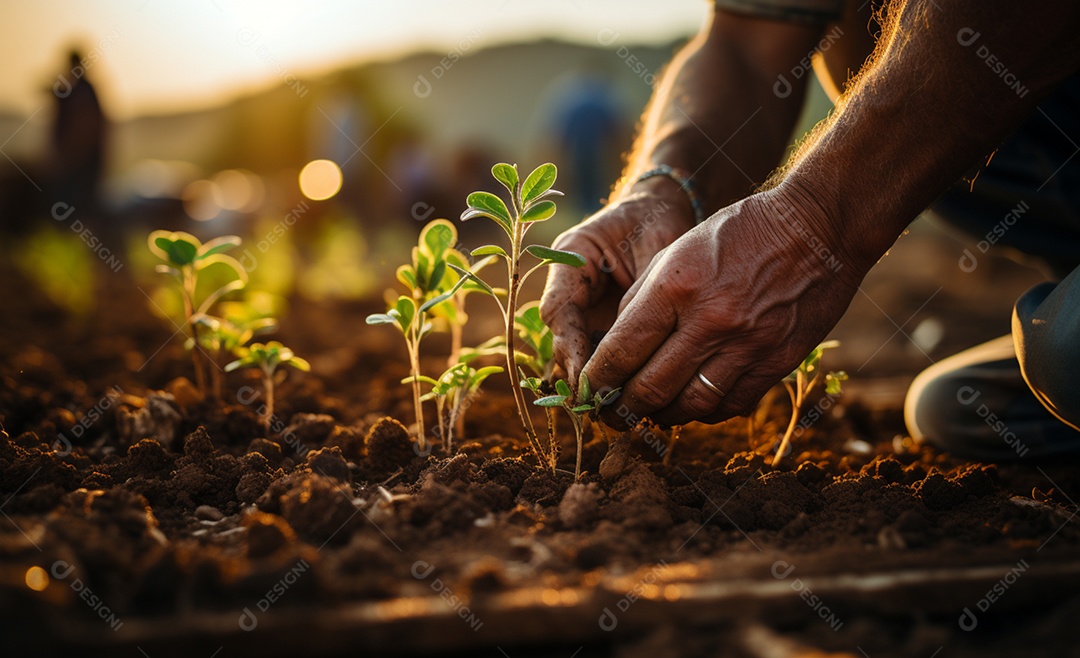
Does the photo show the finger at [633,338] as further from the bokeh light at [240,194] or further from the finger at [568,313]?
the bokeh light at [240,194]

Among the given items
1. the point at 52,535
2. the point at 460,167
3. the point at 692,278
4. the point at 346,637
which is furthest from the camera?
the point at 460,167

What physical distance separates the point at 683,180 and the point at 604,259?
1.44 feet

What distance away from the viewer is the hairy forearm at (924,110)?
1.52 meters

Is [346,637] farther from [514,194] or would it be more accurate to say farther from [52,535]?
[514,194]

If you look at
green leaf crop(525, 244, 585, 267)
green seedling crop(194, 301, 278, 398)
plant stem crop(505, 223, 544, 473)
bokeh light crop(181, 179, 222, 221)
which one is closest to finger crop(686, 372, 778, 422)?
plant stem crop(505, 223, 544, 473)

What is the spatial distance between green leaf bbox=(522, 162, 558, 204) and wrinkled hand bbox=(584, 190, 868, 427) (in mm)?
311

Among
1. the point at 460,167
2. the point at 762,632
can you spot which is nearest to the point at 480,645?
the point at 762,632

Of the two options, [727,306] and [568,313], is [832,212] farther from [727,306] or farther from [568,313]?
[568,313]

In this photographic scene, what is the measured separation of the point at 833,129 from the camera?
166cm

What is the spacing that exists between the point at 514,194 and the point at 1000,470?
66.1 inches

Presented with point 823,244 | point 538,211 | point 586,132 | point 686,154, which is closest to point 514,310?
point 538,211

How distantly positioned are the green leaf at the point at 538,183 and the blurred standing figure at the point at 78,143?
8209 millimetres

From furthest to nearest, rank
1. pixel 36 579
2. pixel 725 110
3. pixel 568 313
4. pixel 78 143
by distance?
pixel 78 143
pixel 725 110
pixel 568 313
pixel 36 579

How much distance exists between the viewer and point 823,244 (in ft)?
5.43
